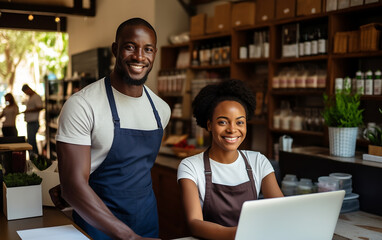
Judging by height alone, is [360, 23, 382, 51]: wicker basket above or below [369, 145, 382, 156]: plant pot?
above

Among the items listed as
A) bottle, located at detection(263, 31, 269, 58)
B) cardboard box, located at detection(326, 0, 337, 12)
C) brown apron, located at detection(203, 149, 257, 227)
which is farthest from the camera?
bottle, located at detection(263, 31, 269, 58)

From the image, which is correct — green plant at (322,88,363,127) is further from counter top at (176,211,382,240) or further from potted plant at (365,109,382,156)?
counter top at (176,211,382,240)

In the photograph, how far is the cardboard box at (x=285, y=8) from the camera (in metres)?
3.97

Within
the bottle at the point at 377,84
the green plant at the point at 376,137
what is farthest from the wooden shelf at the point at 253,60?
the green plant at the point at 376,137

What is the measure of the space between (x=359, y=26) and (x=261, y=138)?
1.62 m

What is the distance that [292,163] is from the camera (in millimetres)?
2844

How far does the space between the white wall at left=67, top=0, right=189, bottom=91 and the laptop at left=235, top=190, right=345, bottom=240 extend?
4.52 metres

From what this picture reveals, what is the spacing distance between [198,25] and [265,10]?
1.06m

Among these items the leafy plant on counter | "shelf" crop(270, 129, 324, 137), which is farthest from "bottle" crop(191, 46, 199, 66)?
the leafy plant on counter

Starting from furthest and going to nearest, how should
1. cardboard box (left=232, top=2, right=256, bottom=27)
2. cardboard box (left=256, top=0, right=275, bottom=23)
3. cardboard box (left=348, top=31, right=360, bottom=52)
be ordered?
cardboard box (left=232, top=2, right=256, bottom=27) < cardboard box (left=256, top=0, right=275, bottom=23) < cardboard box (left=348, top=31, right=360, bottom=52)

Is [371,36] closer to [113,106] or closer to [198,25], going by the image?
[198,25]

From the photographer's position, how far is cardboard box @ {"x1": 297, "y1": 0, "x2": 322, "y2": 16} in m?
3.75

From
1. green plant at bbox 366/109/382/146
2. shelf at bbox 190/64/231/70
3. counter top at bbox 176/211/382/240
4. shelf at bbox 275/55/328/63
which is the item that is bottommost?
counter top at bbox 176/211/382/240

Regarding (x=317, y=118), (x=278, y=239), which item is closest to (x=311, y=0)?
(x=317, y=118)
